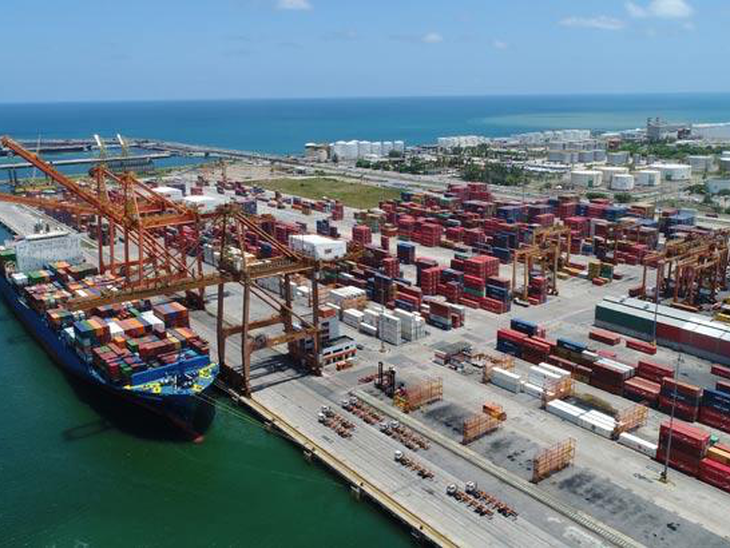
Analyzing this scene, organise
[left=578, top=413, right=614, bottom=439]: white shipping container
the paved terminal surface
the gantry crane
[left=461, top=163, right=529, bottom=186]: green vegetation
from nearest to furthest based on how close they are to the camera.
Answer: the paved terminal surface → [left=578, top=413, right=614, bottom=439]: white shipping container → the gantry crane → [left=461, top=163, right=529, bottom=186]: green vegetation

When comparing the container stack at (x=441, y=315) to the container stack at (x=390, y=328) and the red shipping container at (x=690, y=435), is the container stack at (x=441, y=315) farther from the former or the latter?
the red shipping container at (x=690, y=435)

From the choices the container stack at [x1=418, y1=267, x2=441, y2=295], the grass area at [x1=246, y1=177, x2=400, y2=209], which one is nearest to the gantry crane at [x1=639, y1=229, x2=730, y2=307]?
the container stack at [x1=418, y1=267, x2=441, y2=295]

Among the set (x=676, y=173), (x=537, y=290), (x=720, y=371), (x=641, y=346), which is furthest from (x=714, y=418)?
(x=676, y=173)

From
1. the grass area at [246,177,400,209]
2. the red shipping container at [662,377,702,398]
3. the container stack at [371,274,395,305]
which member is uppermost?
the grass area at [246,177,400,209]

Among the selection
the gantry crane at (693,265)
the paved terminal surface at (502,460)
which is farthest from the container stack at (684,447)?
the gantry crane at (693,265)

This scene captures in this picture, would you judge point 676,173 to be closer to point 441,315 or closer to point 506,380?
point 441,315

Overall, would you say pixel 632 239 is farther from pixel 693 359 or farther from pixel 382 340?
pixel 382 340

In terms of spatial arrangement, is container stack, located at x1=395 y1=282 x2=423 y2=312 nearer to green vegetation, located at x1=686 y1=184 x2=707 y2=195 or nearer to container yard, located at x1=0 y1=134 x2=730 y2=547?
container yard, located at x1=0 y1=134 x2=730 y2=547
